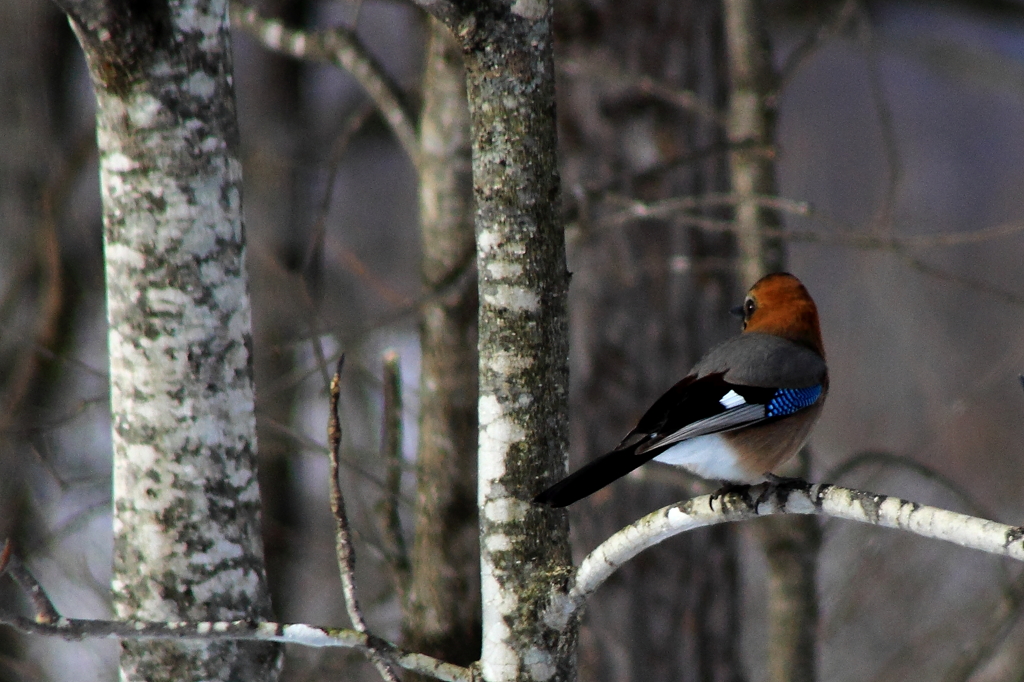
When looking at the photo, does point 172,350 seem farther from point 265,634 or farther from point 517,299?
point 517,299

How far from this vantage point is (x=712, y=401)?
246 centimetres

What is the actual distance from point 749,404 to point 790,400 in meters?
0.19

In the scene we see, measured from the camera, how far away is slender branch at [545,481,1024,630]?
149cm

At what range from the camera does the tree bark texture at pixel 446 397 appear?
12.0 feet

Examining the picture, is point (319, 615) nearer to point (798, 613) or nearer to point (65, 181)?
point (65, 181)

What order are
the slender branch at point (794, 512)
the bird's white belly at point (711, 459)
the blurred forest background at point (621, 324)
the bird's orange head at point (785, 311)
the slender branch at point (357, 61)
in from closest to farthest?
the slender branch at point (794, 512) → the bird's white belly at point (711, 459) → the bird's orange head at point (785, 311) → the slender branch at point (357, 61) → the blurred forest background at point (621, 324)

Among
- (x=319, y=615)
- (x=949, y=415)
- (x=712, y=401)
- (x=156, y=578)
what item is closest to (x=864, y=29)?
(x=949, y=415)

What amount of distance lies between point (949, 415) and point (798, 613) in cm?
112

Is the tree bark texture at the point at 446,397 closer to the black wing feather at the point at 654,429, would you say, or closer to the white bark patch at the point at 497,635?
the black wing feather at the point at 654,429

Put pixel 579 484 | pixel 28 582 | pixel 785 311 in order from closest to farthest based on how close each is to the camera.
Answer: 1. pixel 28 582
2. pixel 579 484
3. pixel 785 311

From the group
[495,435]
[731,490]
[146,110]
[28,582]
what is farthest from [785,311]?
[28,582]

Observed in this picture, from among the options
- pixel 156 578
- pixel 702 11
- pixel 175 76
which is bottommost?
pixel 156 578

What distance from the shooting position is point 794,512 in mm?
1891

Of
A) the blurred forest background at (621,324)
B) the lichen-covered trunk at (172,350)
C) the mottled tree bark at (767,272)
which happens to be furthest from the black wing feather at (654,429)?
the mottled tree bark at (767,272)
